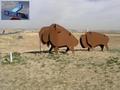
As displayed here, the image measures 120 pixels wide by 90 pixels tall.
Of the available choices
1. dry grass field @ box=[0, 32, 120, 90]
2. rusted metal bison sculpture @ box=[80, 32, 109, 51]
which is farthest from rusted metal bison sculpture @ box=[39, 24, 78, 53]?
rusted metal bison sculpture @ box=[80, 32, 109, 51]

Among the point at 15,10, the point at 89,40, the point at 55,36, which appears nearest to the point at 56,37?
the point at 55,36

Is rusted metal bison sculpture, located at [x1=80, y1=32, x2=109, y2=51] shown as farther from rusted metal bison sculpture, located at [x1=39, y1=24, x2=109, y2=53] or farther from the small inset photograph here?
the small inset photograph

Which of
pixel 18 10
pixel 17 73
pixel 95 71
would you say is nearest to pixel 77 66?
pixel 95 71

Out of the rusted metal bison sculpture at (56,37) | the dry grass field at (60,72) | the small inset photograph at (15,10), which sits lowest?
the dry grass field at (60,72)

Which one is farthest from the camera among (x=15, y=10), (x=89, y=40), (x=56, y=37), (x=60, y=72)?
(x=89, y=40)

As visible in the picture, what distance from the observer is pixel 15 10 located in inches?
840

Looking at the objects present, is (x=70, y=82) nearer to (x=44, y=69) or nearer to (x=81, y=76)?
(x=81, y=76)

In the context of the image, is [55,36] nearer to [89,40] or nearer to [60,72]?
[89,40]

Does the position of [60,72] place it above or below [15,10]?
below

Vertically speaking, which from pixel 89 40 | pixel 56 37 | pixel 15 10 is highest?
Answer: pixel 15 10

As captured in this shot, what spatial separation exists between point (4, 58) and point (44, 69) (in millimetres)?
3765

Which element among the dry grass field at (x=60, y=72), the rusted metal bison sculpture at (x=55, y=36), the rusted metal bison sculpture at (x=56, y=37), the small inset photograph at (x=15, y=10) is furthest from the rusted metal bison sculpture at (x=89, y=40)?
the small inset photograph at (x=15, y=10)

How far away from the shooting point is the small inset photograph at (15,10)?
838 inches

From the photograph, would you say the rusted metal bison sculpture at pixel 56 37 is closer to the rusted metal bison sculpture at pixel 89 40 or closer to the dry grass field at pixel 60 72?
the dry grass field at pixel 60 72
